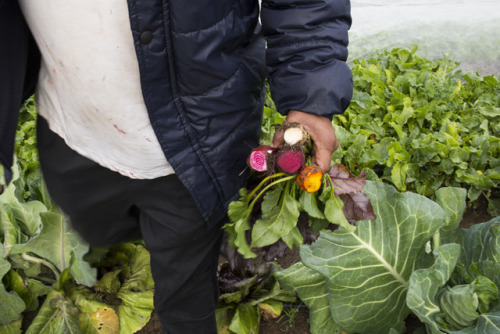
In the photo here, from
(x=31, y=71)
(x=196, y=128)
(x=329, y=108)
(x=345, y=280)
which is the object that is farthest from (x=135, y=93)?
(x=345, y=280)

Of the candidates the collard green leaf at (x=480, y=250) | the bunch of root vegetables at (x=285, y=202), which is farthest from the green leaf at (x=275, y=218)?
the collard green leaf at (x=480, y=250)

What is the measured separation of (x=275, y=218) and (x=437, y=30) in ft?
8.73

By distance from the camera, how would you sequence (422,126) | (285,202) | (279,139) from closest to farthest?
(279,139)
(285,202)
(422,126)

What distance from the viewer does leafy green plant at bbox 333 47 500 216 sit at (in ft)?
8.94

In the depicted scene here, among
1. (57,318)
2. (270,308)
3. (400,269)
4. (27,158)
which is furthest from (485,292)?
(27,158)

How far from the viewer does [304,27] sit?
4.35 feet

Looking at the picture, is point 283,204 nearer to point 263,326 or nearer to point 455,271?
point 455,271

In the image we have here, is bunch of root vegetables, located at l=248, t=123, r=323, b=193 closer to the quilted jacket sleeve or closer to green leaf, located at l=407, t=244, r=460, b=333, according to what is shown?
the quilted jacket sleeve

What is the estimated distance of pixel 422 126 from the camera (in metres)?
3.10

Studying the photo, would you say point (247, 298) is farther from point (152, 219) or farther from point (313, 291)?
point (152, 219)

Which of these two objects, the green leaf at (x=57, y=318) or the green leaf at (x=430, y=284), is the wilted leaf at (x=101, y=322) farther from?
the green leaf at (x=430, y=284)

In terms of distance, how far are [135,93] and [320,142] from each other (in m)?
0.53

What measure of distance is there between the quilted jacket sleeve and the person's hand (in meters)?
0.03

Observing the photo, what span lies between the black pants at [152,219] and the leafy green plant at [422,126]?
3.18 ft
